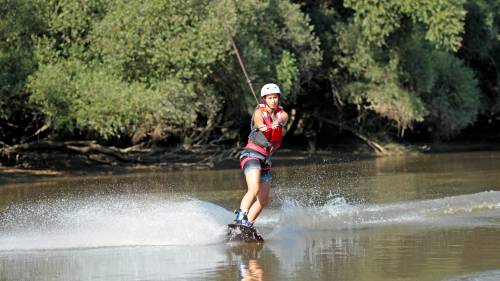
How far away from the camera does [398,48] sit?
31656 millimetres

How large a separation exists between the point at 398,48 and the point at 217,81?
24.7 feet

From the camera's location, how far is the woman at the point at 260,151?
1065 cm

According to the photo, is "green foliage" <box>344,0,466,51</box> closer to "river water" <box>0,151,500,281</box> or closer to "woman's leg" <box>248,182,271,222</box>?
"river water" <box>0,151,500,281</box>

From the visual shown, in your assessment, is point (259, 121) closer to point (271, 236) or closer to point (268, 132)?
point (268, 132)

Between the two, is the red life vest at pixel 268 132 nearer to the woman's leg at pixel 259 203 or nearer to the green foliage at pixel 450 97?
the woman's leg at pixel 259 203

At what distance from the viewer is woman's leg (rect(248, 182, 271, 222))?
1073 cm

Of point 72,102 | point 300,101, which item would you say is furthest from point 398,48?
point 72,102

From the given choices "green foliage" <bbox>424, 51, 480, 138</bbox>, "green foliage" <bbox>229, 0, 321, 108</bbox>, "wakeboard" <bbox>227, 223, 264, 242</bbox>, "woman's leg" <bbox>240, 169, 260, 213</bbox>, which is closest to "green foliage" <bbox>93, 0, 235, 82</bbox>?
"green foliage" <bbox>229, 0, 321, 108</bbox>

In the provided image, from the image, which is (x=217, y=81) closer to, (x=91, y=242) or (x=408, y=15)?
(x=408, y=15)

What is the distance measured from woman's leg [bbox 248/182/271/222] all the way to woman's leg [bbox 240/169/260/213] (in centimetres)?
9

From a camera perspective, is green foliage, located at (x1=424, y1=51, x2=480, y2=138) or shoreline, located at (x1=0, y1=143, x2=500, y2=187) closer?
shoreline, located at (x1=0, y1=143, x2=500, y2=187)

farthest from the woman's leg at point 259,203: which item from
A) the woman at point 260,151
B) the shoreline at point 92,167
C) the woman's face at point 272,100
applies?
the shoreline at point 92,167

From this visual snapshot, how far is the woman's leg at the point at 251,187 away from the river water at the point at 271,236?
14.4 inches

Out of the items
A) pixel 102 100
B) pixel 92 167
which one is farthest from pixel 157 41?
pixel 92 167
